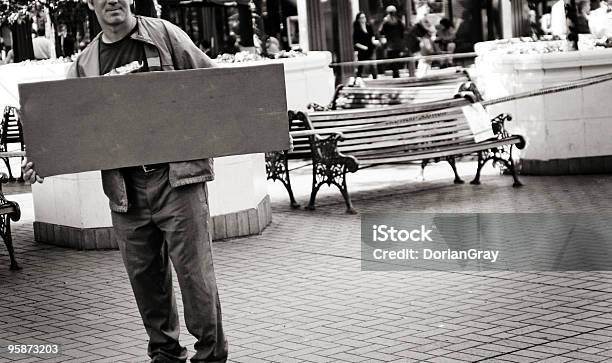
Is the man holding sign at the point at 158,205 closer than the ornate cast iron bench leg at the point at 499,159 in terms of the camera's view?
Yes

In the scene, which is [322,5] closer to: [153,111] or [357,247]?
[357,247]

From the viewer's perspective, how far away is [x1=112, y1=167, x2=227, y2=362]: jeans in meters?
5.40

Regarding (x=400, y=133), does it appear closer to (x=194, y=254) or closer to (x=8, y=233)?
(x=8, y=233)

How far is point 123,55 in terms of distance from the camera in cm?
546

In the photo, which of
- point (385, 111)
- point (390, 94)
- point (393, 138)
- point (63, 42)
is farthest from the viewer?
point (63, 42)

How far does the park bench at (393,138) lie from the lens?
1158 centimetres

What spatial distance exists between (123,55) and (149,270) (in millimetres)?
993

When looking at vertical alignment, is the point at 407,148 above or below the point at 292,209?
above

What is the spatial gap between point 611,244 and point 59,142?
505cm

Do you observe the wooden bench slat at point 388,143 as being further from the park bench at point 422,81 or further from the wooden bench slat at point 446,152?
the park bench at point 422,81

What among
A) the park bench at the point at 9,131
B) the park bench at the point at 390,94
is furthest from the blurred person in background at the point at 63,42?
the park bench at the point at 390,94

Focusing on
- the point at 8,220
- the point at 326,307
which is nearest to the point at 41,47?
the point at 8,220

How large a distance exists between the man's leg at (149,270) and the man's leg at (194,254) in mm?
96

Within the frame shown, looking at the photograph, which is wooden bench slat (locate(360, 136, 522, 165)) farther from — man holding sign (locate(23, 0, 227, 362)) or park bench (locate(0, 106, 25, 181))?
man holding sign (locate(23, 0, 227, 362))
